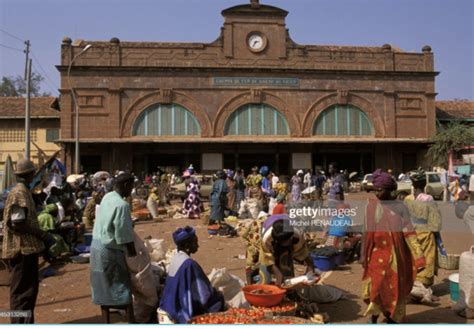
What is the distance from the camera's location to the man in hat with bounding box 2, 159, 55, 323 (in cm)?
462

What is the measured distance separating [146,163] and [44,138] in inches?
277

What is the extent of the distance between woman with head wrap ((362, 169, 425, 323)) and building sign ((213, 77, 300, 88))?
837 inches

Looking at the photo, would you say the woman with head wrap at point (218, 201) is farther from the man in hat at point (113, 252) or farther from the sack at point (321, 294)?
the man in hat at point (113, 252)

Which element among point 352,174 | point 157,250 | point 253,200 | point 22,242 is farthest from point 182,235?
point 352,174

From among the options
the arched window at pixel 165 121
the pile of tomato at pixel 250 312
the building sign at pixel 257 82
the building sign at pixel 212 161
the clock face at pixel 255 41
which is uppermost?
the clock face at pixel 255 41

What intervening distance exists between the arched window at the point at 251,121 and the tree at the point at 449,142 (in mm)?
9379

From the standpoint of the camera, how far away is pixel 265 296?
178 inches

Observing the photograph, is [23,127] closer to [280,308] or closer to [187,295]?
[187,295]

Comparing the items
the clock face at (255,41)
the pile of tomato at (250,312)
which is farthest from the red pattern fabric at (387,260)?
the clock face at (255,41)

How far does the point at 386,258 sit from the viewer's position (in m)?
4.50

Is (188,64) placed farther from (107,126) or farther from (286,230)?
(286,230)

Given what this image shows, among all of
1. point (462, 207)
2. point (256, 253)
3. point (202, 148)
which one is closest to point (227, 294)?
point (256, 253)

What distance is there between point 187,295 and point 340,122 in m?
23.1

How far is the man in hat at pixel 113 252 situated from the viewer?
4.50 m
